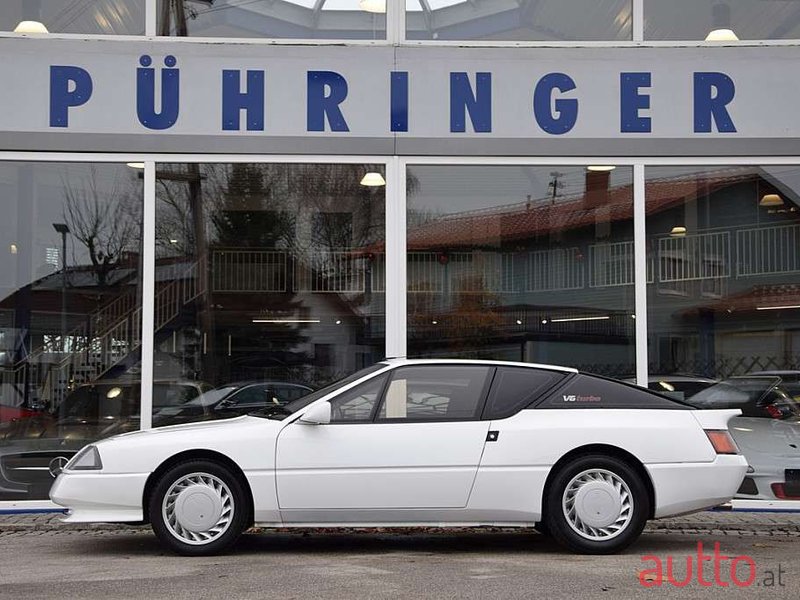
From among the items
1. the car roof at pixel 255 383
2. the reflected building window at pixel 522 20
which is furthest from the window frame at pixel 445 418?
the reflected building window at pixel 522 20

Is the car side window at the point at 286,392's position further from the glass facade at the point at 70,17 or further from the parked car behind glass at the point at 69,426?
the glass facade at the point at 70,17

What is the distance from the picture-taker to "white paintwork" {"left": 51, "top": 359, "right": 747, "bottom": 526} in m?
7.72

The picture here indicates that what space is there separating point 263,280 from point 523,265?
2579mm

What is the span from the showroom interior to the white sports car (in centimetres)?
285

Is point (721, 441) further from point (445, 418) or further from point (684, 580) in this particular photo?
point (445, 418)

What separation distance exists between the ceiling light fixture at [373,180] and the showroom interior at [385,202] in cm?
3

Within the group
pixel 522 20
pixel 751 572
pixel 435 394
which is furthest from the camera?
pixel 522 20

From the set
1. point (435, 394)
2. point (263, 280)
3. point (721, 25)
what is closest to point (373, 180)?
point (263, 280)

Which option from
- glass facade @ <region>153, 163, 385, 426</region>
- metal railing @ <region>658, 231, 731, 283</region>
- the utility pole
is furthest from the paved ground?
Answer: the utility pole

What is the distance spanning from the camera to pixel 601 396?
8.10 m

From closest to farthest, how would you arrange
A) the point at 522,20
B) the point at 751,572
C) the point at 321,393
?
1. the point at 751,572
2. the point at 321,393
3. the point at 522,20

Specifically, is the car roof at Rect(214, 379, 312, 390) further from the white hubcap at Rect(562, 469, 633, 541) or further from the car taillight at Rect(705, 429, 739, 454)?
the car taillight at Rect(705, 429, 739, 454)

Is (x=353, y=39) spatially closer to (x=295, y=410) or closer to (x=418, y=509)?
(x=295, y=410)

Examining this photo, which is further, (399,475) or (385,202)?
(385,202)
